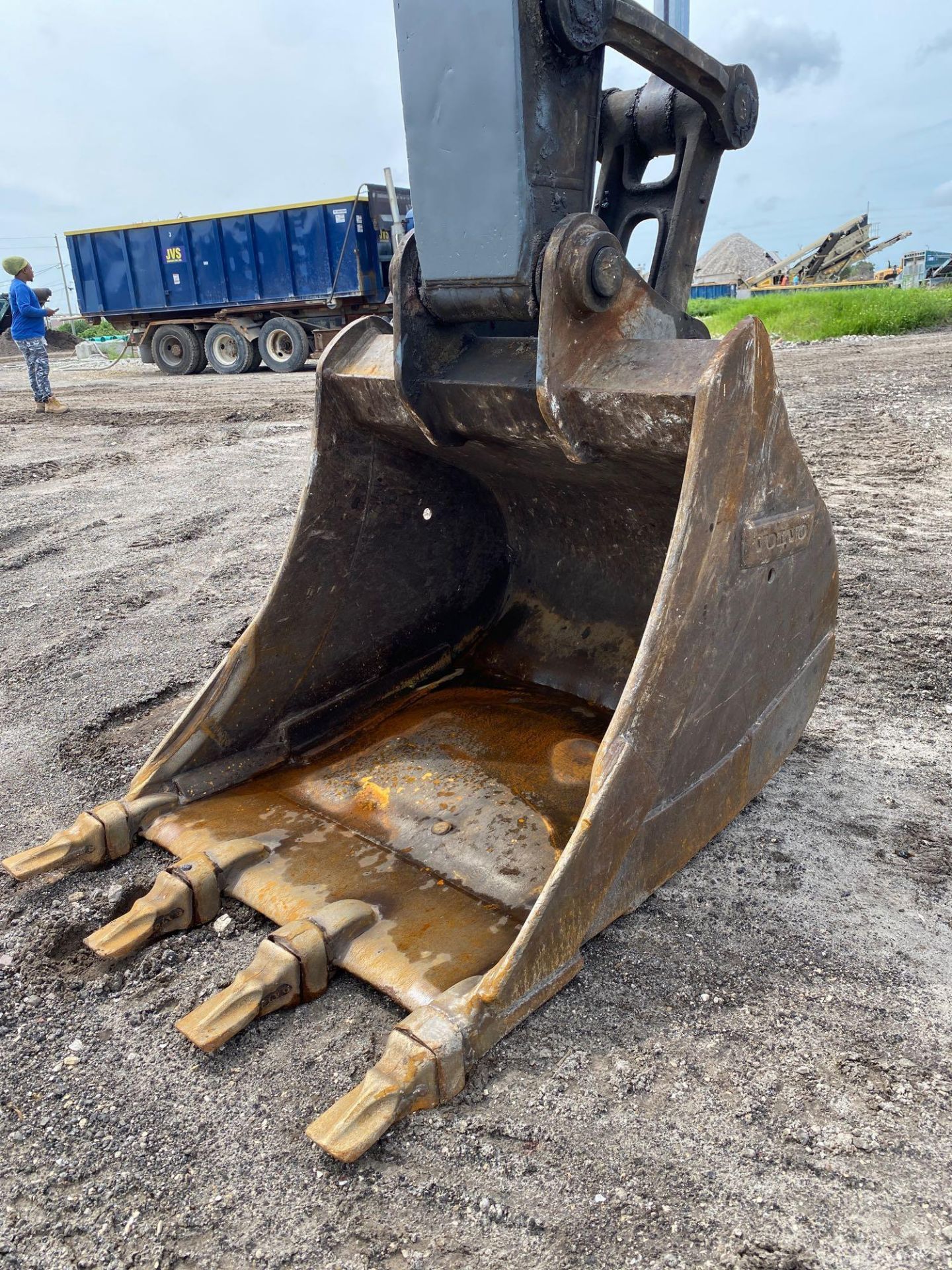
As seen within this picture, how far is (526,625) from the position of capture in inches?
119

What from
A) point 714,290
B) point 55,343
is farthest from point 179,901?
point 714,290

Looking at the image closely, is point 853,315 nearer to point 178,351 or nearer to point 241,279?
point 241,279

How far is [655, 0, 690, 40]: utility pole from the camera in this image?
2.23m

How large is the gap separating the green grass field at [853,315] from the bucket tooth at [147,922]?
1480cm

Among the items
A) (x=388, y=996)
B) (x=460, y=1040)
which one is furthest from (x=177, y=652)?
(x=460, y=1040)

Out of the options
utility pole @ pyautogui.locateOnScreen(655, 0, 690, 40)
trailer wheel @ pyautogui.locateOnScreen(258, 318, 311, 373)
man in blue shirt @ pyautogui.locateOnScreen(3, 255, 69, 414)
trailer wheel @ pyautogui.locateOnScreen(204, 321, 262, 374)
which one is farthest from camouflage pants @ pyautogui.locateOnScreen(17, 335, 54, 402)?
utility pole @ pyautogui.locateOnScreen(655, 0, 690, 40)

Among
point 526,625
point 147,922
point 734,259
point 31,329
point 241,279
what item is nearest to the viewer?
point 147,922

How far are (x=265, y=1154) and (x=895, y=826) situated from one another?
169 centimetres

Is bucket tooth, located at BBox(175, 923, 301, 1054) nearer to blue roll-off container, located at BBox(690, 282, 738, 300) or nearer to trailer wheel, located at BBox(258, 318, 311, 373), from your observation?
trailer wheel, located at BBox(258, 318, 311, 373)

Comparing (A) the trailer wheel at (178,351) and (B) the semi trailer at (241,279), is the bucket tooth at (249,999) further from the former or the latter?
(A) the trailer wheel at (178,351)

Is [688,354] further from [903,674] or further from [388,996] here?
[903,674]

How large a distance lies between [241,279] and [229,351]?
4.46 feet

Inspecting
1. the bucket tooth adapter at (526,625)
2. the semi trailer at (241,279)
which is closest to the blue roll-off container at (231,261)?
the semi trailer at (241,279)

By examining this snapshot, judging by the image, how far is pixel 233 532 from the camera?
18.0 ft
